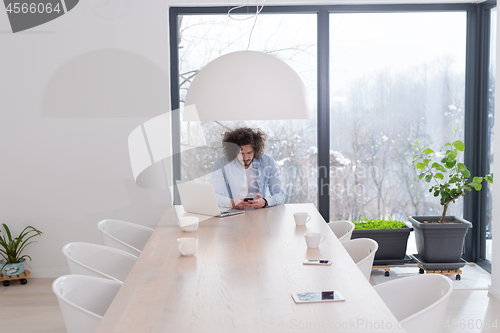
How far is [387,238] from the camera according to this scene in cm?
418

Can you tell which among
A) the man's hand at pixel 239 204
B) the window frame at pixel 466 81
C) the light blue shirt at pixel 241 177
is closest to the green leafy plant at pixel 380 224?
the window frame at pixel 466 81

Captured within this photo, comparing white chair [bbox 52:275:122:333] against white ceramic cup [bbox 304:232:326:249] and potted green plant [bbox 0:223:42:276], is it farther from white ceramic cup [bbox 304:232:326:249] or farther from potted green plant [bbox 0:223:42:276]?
potted green plant [bbox 0:223:42:276]

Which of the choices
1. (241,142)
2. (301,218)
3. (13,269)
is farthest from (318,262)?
(13,269)

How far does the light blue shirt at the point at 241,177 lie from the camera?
12.4 ft

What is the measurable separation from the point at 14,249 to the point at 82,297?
97.6 inches

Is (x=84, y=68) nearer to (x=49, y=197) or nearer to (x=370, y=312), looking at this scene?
(x=49, y=197)

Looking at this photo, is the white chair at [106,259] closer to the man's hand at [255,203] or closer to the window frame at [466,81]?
the man's hand at [255,203]

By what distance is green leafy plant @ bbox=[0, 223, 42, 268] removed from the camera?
4.11 meters

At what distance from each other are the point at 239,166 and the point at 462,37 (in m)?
2.60

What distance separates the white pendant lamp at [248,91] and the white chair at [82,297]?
0.90 meters

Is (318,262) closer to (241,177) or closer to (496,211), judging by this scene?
(241,177)

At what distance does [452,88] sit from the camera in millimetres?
4445

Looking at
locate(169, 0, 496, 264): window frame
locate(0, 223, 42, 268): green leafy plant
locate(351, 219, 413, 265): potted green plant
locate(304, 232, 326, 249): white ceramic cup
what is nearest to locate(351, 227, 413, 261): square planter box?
locate(351, 219, 413, 265): potted green plant

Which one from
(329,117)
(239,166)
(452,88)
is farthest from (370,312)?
(452,88)
